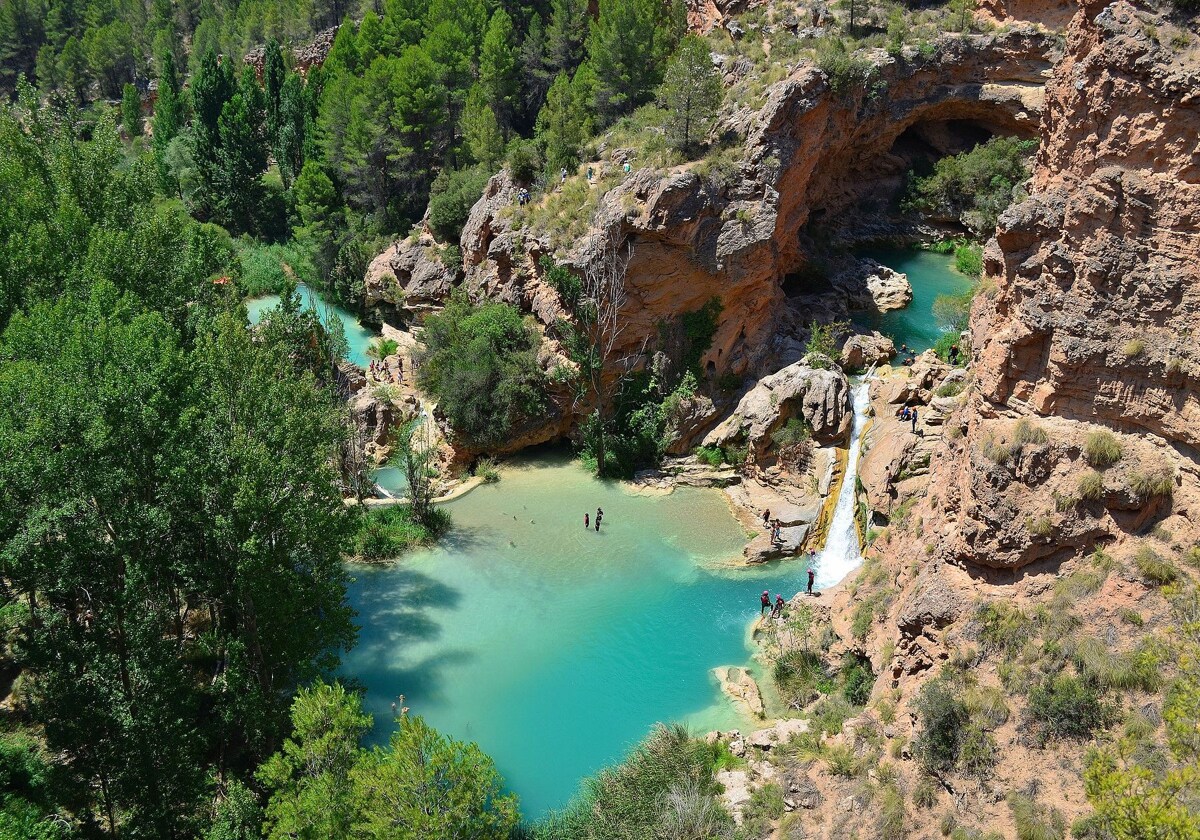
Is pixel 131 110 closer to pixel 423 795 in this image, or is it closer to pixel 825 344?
pixel 825 344

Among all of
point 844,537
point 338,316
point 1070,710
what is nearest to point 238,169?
point 338,316

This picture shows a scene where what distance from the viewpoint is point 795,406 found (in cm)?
3528

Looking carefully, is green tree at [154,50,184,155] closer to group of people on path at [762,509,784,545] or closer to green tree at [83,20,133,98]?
green tree at [83,20,133,98]

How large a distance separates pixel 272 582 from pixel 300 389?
6.55m

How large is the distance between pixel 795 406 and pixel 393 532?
17032 mm

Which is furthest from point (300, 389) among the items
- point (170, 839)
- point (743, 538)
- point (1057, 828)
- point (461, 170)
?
point (461, 170)

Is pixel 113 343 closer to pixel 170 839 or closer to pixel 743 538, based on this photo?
pixel 170 839

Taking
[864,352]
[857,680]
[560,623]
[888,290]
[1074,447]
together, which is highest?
[1074,447]

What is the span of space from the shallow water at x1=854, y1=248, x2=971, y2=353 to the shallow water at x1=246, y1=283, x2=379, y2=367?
27.3 meters

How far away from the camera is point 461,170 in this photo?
160 feet

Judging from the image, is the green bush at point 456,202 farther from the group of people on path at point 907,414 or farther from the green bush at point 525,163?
the group of people on path at point 907,414

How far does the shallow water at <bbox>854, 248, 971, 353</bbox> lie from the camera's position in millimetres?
41625

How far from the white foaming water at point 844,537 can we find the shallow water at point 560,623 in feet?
3.11

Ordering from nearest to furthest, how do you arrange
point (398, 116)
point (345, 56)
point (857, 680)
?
point (857, 680), point (398, 116), point (345, 56)
